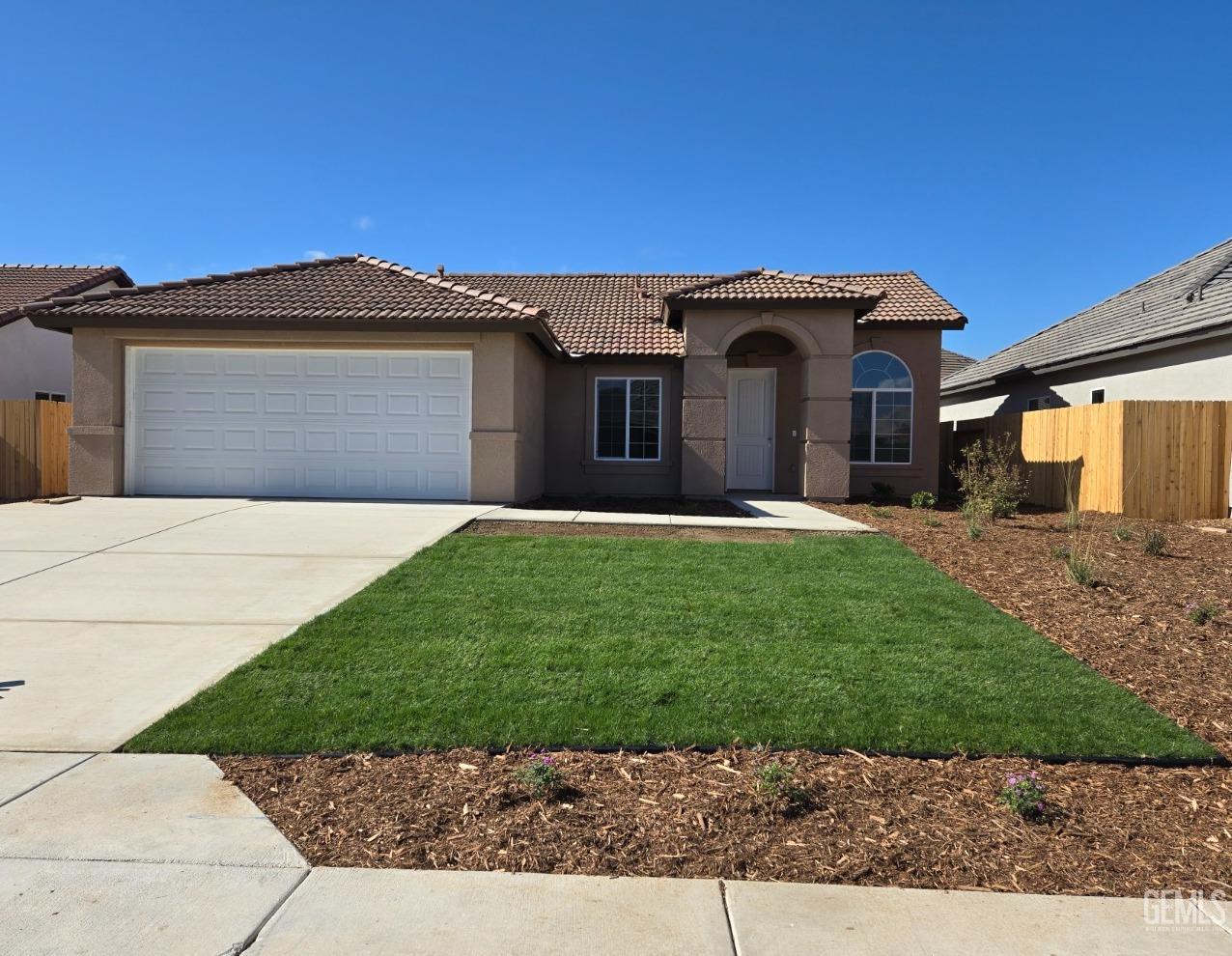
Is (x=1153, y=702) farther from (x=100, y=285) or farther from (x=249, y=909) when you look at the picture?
(x=100, y=285)

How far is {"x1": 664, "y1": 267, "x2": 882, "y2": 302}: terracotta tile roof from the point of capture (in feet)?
49.8

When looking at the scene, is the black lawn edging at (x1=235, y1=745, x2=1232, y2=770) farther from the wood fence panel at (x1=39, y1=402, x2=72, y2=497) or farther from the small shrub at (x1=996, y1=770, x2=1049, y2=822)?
the wood fence panel at (x1=39, y1=402, x2=72, y2=497)

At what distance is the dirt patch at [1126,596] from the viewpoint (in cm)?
531

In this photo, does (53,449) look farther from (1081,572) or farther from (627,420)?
(1081,572)

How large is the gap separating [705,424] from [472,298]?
517 centimetres

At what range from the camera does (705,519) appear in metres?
11.9

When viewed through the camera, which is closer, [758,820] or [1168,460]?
[758,820]

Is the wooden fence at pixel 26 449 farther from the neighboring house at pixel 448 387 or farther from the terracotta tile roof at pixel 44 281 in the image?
the terracotta tile roof at pixel 44 281

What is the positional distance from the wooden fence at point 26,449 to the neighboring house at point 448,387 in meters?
2.38

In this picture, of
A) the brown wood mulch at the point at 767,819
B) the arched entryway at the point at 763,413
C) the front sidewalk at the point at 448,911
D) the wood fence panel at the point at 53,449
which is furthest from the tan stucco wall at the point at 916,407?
the wood fence panel at the point at 53,449

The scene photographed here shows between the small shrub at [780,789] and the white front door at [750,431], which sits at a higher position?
the white front door at [750,431]

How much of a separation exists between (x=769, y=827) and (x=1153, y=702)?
319 centimetres

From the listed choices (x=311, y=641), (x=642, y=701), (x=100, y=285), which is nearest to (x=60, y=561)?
(x=311, y=641)

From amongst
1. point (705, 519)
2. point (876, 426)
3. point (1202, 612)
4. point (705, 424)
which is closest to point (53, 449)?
point (705, 424)
